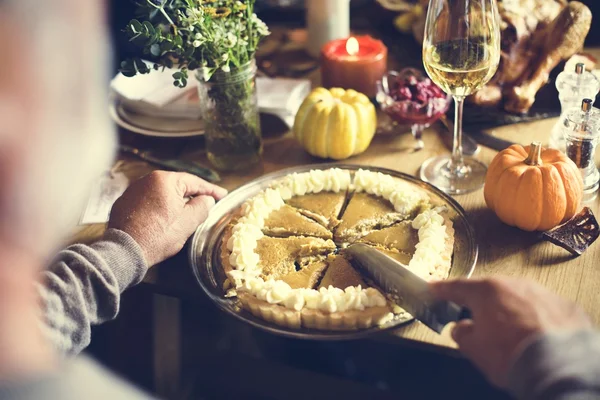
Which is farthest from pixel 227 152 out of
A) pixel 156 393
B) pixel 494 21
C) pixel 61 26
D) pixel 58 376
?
pixel 61 26

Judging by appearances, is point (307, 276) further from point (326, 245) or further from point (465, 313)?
point (465, 313)

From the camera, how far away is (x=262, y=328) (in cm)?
134

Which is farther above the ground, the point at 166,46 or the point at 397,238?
the point at 166,46

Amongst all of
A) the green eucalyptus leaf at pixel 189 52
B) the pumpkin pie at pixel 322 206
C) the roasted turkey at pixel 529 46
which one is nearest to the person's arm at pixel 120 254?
the pumpkin pie at pixel 322 206

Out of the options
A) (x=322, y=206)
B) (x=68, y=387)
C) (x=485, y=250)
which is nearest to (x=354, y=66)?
(x=322, y=206)

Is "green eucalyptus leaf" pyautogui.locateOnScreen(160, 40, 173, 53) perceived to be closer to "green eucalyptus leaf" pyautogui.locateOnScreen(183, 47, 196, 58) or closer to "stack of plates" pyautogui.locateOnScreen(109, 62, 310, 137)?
"green eucalyptus leaf" pyautogui.locateOnScreen(183, 47, 196, 58)

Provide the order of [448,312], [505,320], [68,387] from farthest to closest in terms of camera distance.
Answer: [448,312] → [505,320] → [68,387]

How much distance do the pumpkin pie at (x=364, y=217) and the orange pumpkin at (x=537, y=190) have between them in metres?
0.25

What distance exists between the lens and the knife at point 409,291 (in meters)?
1.18

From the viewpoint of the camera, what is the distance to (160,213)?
1534 mm

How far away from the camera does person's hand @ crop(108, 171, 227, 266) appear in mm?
1493

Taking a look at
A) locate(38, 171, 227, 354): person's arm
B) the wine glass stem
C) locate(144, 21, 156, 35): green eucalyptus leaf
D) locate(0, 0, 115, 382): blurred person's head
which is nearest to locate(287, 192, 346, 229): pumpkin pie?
locate(38, 171, 227, 354): person's arm

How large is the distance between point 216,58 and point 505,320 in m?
1.04

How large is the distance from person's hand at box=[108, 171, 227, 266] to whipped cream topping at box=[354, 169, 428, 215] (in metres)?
0.40
